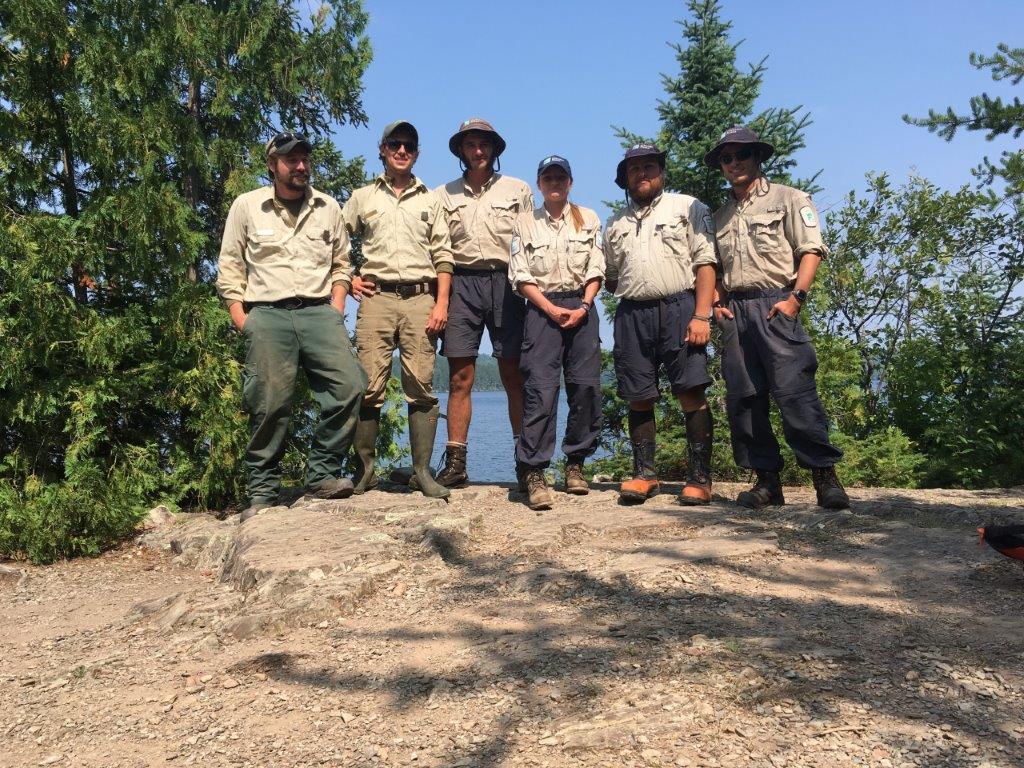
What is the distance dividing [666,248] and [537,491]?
72.8 inches

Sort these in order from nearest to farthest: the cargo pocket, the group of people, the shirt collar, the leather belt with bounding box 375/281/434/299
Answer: the cargo pocket
the group of people
the leather belt with bounding box 375/281/434/299
the shirt collar

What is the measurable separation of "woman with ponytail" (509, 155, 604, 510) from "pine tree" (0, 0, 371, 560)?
2601 mm

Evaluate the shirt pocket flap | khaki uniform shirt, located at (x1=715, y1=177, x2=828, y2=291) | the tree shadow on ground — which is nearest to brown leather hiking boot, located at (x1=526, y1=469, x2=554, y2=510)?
the tree shadow on ground

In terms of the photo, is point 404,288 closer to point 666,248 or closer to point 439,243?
point 439,243

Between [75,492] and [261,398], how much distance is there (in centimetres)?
185

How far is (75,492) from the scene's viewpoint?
19.1 ft

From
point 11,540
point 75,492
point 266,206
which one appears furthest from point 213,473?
point 266,206

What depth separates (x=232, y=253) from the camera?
Result: 5.25 metres

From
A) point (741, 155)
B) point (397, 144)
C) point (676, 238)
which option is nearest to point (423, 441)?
point (397, 144)

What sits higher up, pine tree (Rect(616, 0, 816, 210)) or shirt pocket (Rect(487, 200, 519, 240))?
pine tree (Rect(616, 0, 816, 210))

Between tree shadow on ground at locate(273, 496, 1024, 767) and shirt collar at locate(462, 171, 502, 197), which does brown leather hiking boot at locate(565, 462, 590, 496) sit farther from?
shirt collar at locate(462, 171, 502, 197)

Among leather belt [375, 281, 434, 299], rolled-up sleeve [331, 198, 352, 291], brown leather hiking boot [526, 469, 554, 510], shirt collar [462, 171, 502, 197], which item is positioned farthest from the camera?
shirt collar [462, 171, 502, 197]

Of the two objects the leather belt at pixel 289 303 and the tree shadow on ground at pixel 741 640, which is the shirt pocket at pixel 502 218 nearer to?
the leather belt at pixel 289 303

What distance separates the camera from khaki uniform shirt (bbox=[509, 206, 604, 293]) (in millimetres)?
5324
